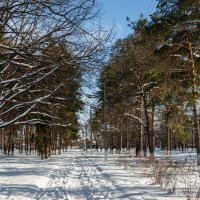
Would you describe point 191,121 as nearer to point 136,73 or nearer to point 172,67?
point 172,67

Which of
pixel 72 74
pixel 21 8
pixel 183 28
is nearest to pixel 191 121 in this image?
pixel 183 28

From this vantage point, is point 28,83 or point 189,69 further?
point 189,69

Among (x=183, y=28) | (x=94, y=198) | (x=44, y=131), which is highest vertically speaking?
(x=183, y=28)

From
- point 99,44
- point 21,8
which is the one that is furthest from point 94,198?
point 21,8

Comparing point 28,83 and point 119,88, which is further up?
point 119,88

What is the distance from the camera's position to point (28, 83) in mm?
13234

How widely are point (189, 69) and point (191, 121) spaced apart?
5.00 meters

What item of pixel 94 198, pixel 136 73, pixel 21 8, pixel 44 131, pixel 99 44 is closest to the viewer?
pixel 21 8

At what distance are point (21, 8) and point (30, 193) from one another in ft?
19.9

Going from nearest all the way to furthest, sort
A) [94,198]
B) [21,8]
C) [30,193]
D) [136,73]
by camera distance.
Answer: [21,8], [94,198], [30,193], [136,73]

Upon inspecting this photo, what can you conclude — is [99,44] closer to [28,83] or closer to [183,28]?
[28,83]

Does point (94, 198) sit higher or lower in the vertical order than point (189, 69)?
lower

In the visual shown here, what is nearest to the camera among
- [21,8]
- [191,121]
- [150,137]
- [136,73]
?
[21,8]

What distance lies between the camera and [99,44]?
10188 mm
